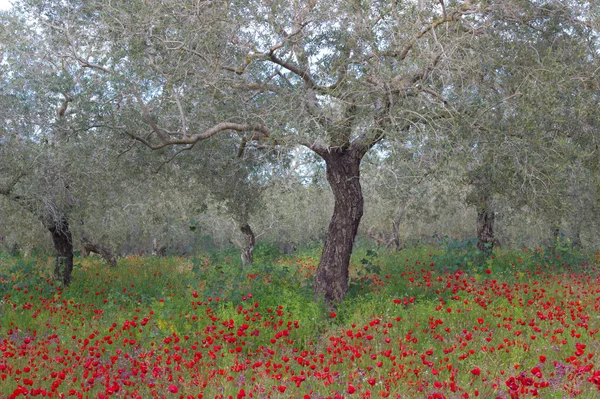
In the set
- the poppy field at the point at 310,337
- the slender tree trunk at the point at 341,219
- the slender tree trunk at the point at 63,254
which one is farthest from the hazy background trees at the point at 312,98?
the poppy field at the point at 310,337

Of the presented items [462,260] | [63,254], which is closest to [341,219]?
[462,260]

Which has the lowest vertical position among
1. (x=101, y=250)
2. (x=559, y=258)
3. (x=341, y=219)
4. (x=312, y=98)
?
(x=101, y=250)

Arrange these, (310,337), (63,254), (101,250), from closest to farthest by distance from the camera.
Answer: (310,337), (63,254), (101,250)

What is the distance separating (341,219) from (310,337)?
3447 millimetres

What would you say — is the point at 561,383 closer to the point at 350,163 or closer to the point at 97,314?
the point at 350,163

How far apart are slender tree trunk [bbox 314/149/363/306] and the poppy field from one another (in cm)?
59

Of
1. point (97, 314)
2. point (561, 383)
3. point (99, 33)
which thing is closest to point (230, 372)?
point (561, 383)

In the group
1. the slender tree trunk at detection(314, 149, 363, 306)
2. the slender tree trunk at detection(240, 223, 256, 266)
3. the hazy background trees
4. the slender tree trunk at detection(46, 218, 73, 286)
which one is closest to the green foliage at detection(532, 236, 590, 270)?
the hazy background trees

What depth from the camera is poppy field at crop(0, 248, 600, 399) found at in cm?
538

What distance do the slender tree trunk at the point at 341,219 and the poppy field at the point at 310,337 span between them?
59 cm

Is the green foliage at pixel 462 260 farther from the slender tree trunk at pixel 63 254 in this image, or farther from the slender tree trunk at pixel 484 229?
the slender tree trunk at pixel 63 254

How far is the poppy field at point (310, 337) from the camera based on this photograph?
5.38 meters

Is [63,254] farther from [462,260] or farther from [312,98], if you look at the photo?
[462,260]

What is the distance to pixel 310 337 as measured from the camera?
26.5 ft
